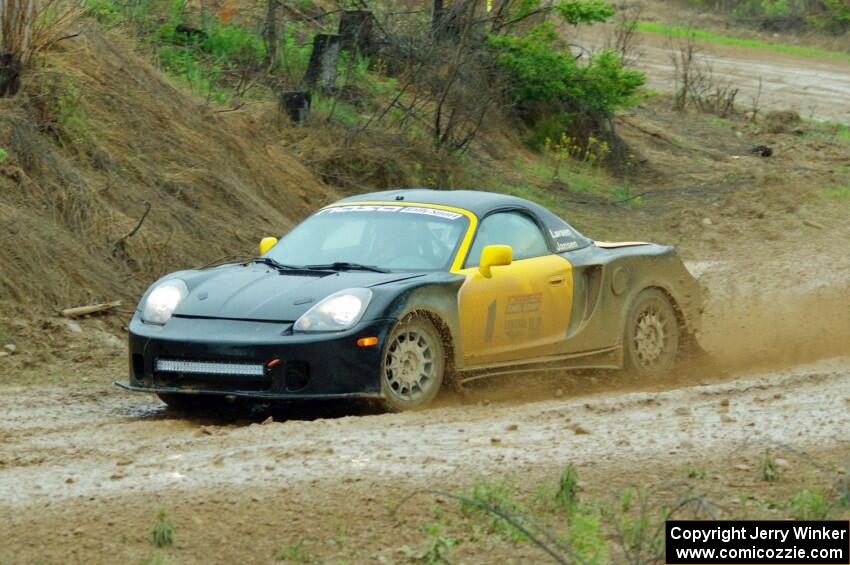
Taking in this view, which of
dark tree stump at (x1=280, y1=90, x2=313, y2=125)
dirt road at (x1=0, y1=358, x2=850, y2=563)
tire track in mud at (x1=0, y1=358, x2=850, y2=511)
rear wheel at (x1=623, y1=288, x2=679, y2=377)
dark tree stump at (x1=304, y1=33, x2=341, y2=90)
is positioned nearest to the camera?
dirt road at (x1=0, y1=358, x2=850, y2=563)

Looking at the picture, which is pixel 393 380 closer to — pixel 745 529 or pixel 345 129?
pixel 745 529

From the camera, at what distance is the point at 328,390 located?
8875mm

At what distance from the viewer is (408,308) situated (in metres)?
9.18

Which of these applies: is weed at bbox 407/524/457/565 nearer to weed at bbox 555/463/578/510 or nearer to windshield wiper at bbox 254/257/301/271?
weed at bbox 555/463/578/510

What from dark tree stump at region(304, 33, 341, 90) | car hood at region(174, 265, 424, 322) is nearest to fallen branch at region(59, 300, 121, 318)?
car hood at region(174, 265, 424, 322)

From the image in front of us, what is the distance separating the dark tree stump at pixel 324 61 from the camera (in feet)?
62.7

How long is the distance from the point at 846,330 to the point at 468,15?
8.66 metres

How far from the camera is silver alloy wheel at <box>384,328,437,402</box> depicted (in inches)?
359

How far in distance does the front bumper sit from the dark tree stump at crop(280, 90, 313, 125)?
9.23m

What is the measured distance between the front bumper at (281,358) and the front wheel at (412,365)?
14 cm

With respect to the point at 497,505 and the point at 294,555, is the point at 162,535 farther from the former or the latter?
the point at 497,505

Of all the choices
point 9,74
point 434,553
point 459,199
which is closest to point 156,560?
point 434,553

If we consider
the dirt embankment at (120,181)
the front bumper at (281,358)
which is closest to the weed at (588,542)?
the front bumper at (281,358)

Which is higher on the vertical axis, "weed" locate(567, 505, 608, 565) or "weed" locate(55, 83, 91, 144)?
"weed" locate(55, 83, 91, 144)
